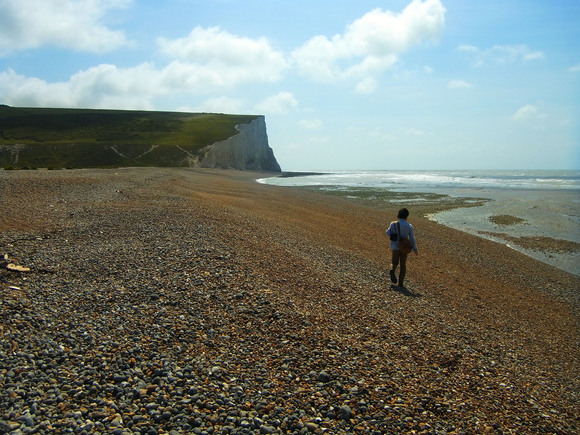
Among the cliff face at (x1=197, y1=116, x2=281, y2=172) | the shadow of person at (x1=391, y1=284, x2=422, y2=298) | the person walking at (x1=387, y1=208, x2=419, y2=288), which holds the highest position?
the cliff face at (x1=197, y1=116, x2=281, y2=172)

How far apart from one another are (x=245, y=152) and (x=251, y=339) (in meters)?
103

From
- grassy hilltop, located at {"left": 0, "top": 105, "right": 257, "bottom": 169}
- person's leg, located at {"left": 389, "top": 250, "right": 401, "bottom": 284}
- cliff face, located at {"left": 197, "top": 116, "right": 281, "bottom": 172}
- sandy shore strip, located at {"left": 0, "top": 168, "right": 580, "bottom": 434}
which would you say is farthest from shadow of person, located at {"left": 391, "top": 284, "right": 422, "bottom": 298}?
cliff face, located at {"left": 197, "top": 116, "right": 281, "bottom": 172}

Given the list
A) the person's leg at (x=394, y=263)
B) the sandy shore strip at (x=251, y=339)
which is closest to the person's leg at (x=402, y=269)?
the person's leg at (x=394, y=263)

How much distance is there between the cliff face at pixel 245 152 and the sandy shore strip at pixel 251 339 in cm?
6933

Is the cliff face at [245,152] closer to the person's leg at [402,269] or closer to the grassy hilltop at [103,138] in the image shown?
the grassy hilltop at [103,138]

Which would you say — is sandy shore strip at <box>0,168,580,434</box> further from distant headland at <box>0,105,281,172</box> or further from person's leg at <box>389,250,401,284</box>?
distant headland at <box>0,105,281,172</box>

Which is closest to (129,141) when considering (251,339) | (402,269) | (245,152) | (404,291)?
(245,152)

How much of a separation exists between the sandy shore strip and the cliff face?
69.3 metres

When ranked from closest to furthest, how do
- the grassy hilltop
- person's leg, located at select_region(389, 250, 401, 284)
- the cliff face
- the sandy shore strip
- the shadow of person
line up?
the sandy shore strip < the shadow of person < person's leg, located at select_region(389, 250, 401, 284) < the grassy hilltop < the cliff face

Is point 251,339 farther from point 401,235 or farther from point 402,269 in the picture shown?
point 401,235

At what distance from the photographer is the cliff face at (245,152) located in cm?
8788

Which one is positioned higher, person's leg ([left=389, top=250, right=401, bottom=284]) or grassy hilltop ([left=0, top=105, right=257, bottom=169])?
grassy hilltop ([left=0, top=105, right=257, bottom=169])

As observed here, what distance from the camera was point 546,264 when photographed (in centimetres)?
2064

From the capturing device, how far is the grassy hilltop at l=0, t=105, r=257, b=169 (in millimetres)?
73625
